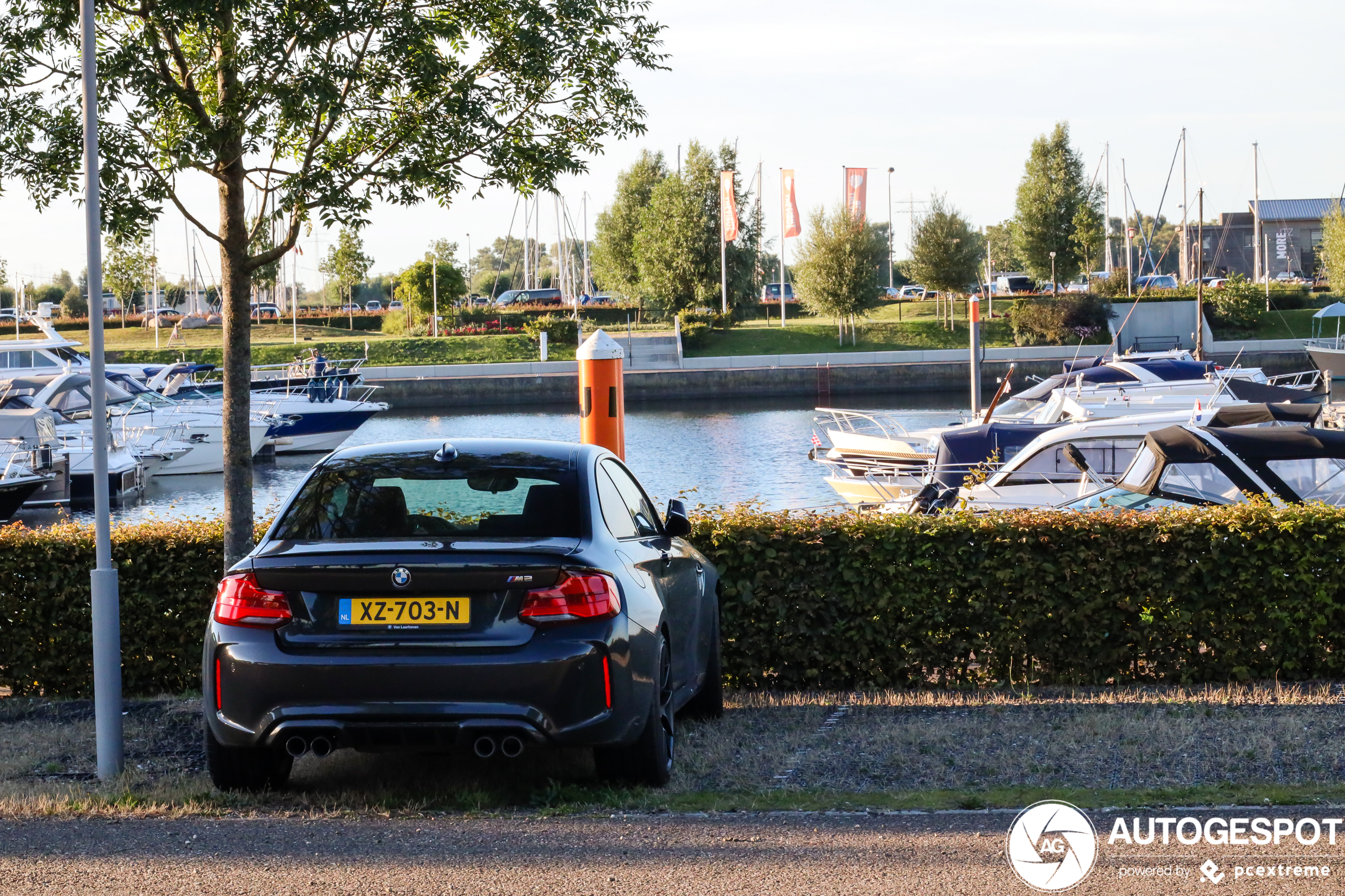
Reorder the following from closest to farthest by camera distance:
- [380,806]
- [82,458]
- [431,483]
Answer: [380,806]
[431,483]
[82,458]

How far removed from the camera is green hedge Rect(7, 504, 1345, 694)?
8023 millimetres

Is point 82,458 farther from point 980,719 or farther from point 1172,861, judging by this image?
point 1172,861

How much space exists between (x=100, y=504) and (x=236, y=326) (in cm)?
236

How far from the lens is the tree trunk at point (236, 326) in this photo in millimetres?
8445

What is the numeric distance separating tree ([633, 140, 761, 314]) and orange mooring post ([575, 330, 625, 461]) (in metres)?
58.1

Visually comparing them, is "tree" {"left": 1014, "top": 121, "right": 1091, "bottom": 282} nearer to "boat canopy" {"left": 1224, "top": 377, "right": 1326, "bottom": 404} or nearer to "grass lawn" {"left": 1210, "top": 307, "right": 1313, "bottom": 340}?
"grass lawn" {"left": 1210, "top": 307, "right": 1313, "bottom": 340}

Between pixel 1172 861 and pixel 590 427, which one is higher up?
pixel 590 427

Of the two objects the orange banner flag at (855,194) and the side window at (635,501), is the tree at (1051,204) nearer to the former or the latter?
the orange banner flag at (855,194)

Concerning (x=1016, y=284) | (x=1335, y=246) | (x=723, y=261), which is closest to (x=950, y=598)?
(x=723, y=261)

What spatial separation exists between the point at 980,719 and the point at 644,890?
3196mm

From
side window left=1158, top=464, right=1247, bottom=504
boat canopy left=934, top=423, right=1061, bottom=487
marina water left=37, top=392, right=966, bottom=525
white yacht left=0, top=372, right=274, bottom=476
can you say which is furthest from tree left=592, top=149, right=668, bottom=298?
side window left=1158, top=464, right=1247, bottom=504

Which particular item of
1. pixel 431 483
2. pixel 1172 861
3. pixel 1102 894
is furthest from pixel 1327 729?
pixel 431 483

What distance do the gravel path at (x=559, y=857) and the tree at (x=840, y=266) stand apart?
2334 inches

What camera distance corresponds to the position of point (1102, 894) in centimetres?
432
